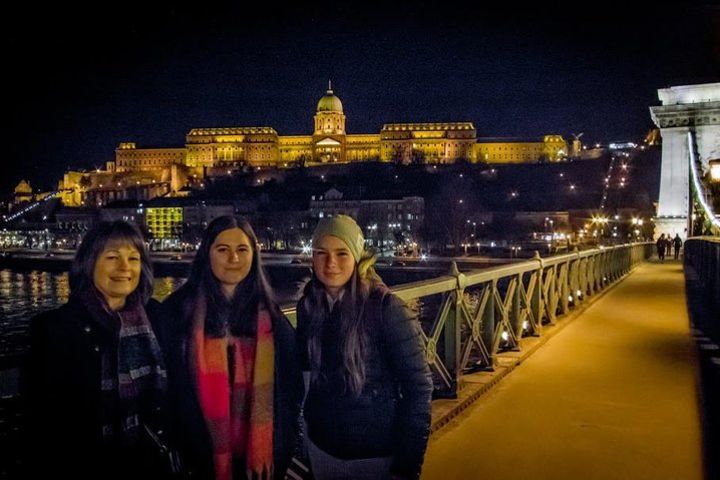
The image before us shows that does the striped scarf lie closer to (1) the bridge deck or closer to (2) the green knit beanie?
(2) the green knit beanie

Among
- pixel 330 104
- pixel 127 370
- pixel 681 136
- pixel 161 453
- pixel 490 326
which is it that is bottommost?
pixel 490 326

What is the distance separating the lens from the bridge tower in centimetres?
2900

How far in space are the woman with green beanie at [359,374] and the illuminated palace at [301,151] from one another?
13255cm

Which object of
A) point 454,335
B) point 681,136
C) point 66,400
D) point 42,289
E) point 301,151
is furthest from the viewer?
point 301,151

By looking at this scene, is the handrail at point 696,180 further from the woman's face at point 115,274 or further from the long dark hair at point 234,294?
the woman's face at point 115,274

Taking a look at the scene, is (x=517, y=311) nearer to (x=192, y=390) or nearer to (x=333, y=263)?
(x=333, y=263)

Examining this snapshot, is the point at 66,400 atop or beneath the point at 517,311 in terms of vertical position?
atop

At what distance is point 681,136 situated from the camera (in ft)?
97.1

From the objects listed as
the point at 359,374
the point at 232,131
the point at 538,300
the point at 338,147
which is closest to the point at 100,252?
the point at 359,374

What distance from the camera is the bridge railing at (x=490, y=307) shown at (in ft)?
17.6

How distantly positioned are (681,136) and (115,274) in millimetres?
30817

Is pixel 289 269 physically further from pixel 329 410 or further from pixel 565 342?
pixel 329 410

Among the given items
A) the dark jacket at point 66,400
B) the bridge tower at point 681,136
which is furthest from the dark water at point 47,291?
the dark jacket at point 66,400

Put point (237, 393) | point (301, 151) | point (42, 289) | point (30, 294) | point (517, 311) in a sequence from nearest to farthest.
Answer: point (237, 393)
point (517, 311)
point (30, 294)
point (42, 289)
point (301, 151)
